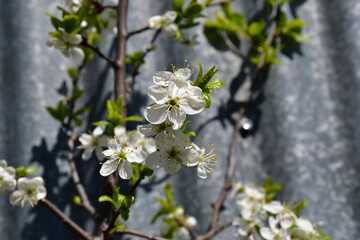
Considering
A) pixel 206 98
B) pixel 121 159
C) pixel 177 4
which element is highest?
pixel 177 4

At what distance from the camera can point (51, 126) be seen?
3.33 feet

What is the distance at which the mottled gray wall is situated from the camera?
3.24 feet

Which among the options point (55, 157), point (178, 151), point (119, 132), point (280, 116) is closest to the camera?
point (178, 151)

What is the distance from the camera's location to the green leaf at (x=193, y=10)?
820mm

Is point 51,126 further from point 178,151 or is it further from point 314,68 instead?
point 314,68

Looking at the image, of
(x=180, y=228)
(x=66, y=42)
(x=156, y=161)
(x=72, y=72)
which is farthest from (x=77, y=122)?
(x=156, y=161)

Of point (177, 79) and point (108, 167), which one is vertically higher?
point (177, 79)

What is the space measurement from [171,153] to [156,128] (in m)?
0.04

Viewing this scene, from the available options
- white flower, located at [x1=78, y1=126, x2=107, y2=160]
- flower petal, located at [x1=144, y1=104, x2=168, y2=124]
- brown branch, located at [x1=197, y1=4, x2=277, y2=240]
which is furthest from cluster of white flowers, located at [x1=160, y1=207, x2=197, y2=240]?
flower petal, located at [x1=144, y1=104, x2=168, y2=124]

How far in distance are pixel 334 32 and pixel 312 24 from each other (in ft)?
0.24

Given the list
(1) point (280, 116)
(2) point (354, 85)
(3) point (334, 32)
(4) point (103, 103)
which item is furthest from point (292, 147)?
(4) point (103, 103)

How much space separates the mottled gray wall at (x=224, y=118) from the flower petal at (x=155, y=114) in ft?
1.74

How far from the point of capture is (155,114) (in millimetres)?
498

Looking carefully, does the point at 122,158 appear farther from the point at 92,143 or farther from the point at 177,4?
the point at 177,4
